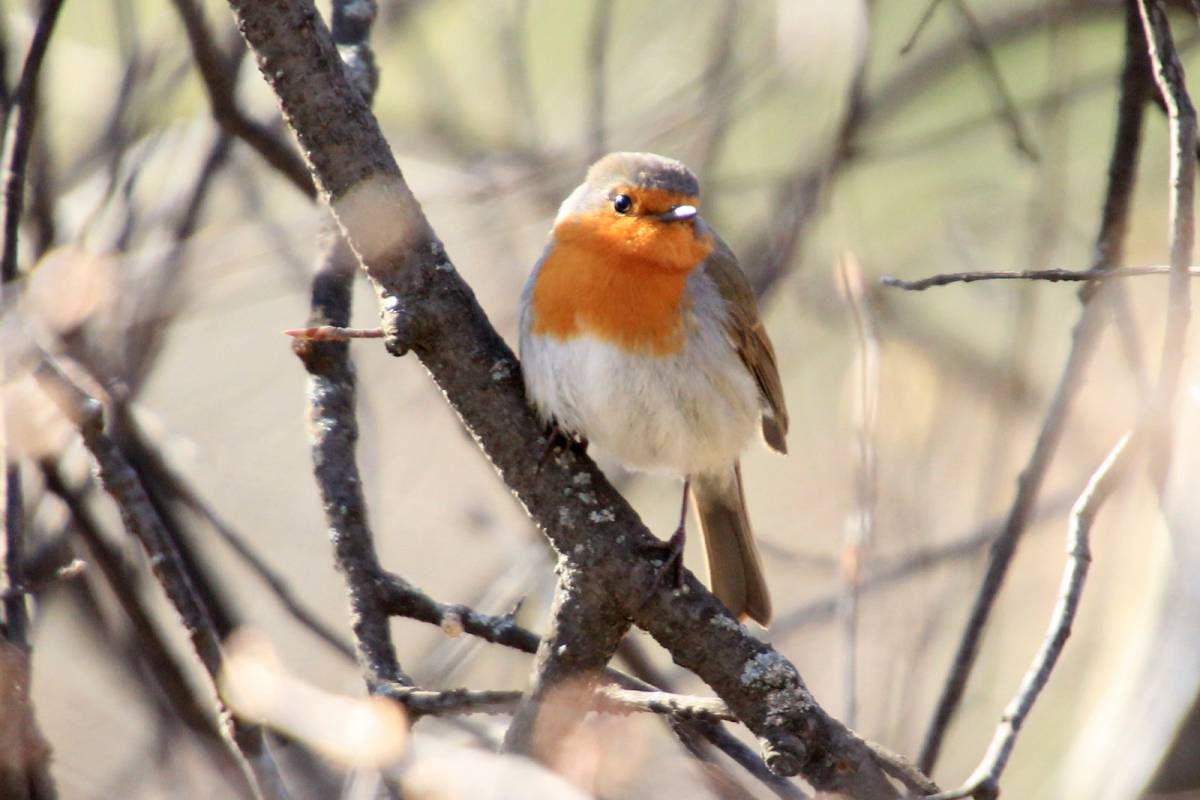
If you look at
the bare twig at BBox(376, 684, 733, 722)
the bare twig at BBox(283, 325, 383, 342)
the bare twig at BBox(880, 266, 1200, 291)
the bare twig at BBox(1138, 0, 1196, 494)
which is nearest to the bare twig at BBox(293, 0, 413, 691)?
the bare twig at BBox(283, 325, 383, 342)

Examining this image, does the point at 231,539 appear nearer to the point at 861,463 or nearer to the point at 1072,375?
the point at 861,463

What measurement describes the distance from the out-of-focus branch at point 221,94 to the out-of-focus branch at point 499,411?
115 centimetres

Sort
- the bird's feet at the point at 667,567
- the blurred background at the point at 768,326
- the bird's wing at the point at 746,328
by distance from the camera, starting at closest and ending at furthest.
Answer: the bird's feet at the point at 667,567, the blurred background at the point at 768,326, the bird's wing at the point at 746,328

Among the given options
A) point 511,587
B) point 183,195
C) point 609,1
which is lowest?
point 511,587

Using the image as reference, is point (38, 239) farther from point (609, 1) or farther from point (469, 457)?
point (469, 457)

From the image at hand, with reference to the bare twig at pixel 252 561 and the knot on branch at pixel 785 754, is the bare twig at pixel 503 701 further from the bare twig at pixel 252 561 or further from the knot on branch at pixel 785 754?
the bare twig at pixel 252 561

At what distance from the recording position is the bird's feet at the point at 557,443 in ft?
7.62

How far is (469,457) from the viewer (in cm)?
542

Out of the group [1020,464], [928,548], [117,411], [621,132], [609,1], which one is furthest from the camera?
[1020,464]

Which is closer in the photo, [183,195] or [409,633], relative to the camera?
[183,195]

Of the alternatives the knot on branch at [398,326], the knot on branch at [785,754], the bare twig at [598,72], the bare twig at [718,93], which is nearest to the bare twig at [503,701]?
the knot on branch at [785,754]

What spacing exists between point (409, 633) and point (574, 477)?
3.33 metres

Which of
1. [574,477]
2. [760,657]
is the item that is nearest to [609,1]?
[574,477]

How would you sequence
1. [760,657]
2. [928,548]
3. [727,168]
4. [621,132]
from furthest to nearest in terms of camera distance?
[727,168] < [621,132] < [928,548] < [760,657]
